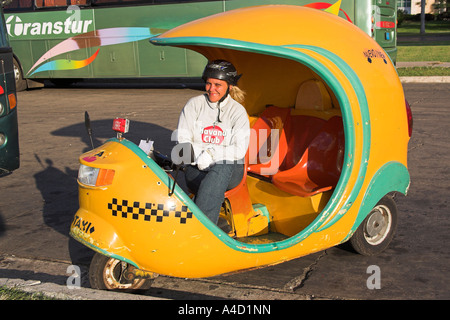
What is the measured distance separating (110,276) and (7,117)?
11.8ft

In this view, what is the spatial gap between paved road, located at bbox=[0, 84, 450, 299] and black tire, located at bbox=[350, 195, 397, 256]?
9 centimetres

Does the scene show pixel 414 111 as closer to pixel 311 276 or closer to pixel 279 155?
pixel 279 155

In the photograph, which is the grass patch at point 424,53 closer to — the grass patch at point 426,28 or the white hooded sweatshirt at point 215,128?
the grass patch at point 426,28

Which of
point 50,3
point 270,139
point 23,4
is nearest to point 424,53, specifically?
point 50,3

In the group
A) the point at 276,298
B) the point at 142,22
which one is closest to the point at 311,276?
the point at 276,298

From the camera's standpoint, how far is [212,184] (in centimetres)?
436

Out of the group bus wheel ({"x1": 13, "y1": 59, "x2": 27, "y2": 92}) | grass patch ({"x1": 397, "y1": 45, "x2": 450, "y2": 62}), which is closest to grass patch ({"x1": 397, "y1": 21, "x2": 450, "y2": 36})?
grass patch ({"x1": 397, "y1": 45, "x2": 450, "y2": 62})

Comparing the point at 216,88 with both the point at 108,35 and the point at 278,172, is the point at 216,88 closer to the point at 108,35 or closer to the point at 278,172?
the point at 278,172

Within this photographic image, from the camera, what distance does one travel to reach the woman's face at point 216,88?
459cm

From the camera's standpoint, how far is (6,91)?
23.0 feet

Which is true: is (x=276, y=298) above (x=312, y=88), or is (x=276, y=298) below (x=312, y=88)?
below

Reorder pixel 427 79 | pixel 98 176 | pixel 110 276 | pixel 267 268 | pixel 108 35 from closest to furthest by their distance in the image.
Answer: pixel 98 176 → pixel 110 276 → pixel 267 268 → pixel 427 79 → pixel 108 35

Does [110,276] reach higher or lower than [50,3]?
lower

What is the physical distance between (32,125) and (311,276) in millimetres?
8374
